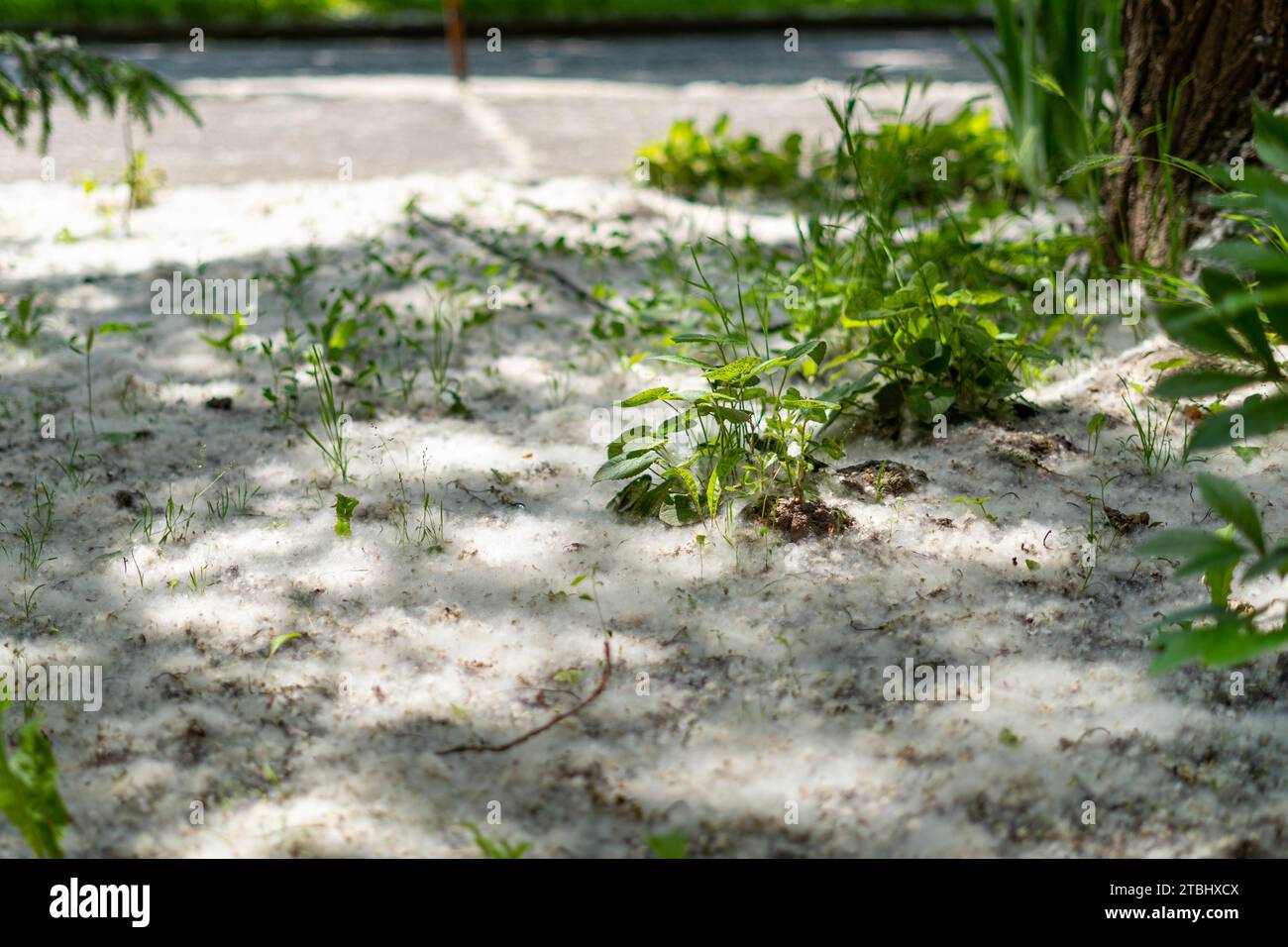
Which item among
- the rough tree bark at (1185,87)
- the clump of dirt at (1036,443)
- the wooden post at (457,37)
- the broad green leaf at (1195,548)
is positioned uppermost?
the wooden post at (457,37)

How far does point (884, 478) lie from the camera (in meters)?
2.34

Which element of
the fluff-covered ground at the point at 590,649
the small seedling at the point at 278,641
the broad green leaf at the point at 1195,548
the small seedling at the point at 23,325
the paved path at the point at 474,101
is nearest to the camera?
the broad green leaf at the point at 1195,548

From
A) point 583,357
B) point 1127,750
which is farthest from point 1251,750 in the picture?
point 583,357

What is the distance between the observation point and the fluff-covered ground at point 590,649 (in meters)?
1.59

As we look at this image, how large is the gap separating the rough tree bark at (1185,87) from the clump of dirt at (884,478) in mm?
1066

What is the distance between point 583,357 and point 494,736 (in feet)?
5.16

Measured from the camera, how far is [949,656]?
6.17 feet

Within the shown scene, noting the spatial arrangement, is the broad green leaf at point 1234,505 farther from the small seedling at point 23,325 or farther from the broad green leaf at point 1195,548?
the small seedling at point 23,325

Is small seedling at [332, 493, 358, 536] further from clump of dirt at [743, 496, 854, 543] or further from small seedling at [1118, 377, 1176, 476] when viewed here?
small seedling at [1118, 377, 1176, 476]

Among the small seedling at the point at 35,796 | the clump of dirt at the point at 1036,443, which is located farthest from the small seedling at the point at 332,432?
the clump of dirt at the point at 1036,443

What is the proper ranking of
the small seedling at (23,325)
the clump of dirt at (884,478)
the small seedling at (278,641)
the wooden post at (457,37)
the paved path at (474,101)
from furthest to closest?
the wooden post at (457,37)
the paved path at (474,101)
the small seedling at (23,325)
the clump of dirt at (884,478)
the small seedling at (278,641)

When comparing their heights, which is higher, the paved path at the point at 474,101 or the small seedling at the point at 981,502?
the paved path at the point at 474,101

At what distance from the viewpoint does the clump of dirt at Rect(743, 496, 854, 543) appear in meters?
2.20
